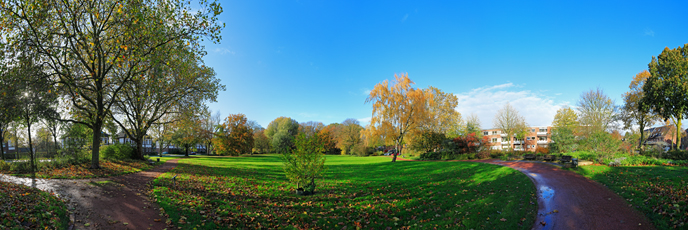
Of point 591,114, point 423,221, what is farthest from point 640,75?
point 423,221

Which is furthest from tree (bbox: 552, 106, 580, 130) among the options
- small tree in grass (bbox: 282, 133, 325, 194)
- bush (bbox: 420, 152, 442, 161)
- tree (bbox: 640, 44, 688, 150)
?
small tree in grass (bbox: 282, 133, 325, 194)

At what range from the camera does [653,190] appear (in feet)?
28.7

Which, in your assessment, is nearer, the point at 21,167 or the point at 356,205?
the point at 356,205

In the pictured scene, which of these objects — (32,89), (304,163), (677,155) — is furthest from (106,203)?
(677,155)

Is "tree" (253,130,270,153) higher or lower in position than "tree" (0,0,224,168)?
lower

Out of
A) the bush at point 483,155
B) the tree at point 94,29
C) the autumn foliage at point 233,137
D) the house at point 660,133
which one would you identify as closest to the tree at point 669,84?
the house at point 660,133

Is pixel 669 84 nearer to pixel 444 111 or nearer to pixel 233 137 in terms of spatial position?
pixel 444 111

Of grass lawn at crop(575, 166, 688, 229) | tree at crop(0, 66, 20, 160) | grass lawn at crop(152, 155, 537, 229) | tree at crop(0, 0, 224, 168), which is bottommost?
grass lawn at crop(152, 155, 537, 229)

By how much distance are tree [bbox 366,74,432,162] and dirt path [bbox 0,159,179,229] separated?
21038 mm

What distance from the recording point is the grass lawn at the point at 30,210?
5934 mm

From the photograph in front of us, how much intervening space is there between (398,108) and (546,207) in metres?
19.7

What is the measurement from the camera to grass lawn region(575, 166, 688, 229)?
6.64 metres

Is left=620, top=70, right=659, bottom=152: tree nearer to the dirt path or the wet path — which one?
the wet path

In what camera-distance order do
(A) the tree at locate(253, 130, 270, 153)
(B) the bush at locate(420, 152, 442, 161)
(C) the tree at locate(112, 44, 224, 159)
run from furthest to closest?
(A) the tree at locate(253, 130, 270, 153)
(B) the bush at locate(420, 152, 442, 161)
(C) the tree at locate(112, 44, 224, 159)
